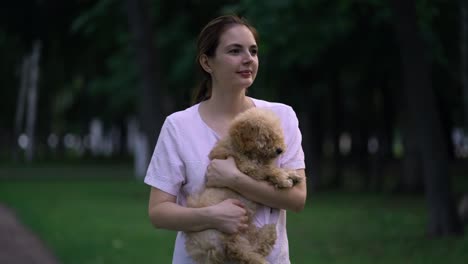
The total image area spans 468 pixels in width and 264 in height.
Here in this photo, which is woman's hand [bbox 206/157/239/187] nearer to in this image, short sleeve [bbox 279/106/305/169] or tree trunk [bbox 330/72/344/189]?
short sleeve [bbox 279/106/305/169]

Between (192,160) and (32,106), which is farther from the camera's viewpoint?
(32,106)

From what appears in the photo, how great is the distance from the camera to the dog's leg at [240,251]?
334cm

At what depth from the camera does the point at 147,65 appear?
14.3m

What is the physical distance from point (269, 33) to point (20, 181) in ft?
60.5

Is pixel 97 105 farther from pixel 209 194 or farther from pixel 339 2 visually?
pixel 209 194

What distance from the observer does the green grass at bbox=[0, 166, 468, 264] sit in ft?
40.0

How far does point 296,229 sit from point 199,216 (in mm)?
12681

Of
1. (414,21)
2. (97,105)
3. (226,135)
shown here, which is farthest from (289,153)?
(97,105)

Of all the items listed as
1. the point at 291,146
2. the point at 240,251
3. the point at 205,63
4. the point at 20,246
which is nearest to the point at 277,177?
the point at 291,146

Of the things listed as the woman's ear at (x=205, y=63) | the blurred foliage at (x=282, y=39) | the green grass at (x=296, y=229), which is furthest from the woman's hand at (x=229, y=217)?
the blurred foliage at (x=282, y=39)

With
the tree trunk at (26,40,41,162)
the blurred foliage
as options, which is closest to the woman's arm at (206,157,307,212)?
the blurred foliage

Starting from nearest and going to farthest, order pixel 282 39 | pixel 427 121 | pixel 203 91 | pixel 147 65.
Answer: pixel 203 91 → pixel 427 121 → pixel 147 65 → pixel 282 39

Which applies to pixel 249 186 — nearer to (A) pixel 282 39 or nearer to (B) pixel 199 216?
(B) pixel 199 216

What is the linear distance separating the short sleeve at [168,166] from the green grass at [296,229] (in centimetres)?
795
